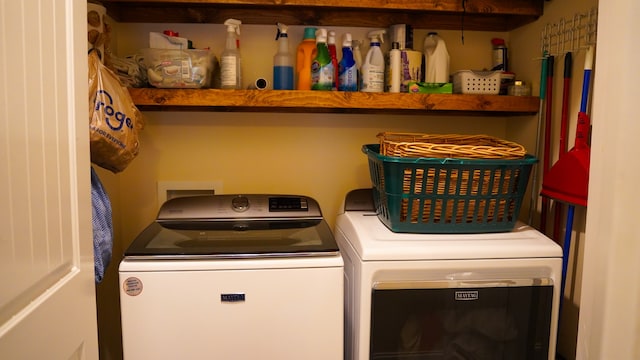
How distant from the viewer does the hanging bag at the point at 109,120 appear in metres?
1.33

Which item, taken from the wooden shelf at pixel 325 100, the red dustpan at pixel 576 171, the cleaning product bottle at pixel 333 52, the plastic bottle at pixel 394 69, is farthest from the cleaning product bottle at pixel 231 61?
the red dustpan at pixel 576 171

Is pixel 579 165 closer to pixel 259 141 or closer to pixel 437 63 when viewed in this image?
pixel 437 63

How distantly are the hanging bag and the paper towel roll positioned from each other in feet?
0.82

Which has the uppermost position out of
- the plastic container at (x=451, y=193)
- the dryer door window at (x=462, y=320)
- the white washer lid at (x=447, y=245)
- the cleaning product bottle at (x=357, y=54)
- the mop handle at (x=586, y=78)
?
the cleaning product bottle at (x=357, y=54)

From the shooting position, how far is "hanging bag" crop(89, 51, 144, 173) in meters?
1.33

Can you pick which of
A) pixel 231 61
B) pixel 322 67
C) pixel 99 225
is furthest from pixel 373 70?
pixel 99 225

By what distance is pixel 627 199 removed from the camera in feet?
3.03

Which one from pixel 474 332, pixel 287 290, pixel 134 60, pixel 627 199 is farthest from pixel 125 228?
pixel 627 199

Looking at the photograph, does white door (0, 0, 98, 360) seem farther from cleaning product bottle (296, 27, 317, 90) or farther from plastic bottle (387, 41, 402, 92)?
plastic bottle (387, 41, 402, 92)

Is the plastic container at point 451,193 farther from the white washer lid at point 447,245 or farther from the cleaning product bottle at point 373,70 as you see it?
the cleaning product bottle at point 373,70

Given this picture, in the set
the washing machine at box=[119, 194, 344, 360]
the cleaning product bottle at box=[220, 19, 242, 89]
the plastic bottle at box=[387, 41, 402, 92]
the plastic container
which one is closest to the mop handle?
the plastic container

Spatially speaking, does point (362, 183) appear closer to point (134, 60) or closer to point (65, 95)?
point (134, 60)

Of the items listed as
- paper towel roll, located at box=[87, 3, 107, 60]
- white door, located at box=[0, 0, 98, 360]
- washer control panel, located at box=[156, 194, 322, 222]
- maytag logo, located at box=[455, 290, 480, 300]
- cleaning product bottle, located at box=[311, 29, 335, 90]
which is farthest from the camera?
cleaning product bottle, located at box=[311, 29, 335, 90]

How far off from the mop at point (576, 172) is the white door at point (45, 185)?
1396mm
